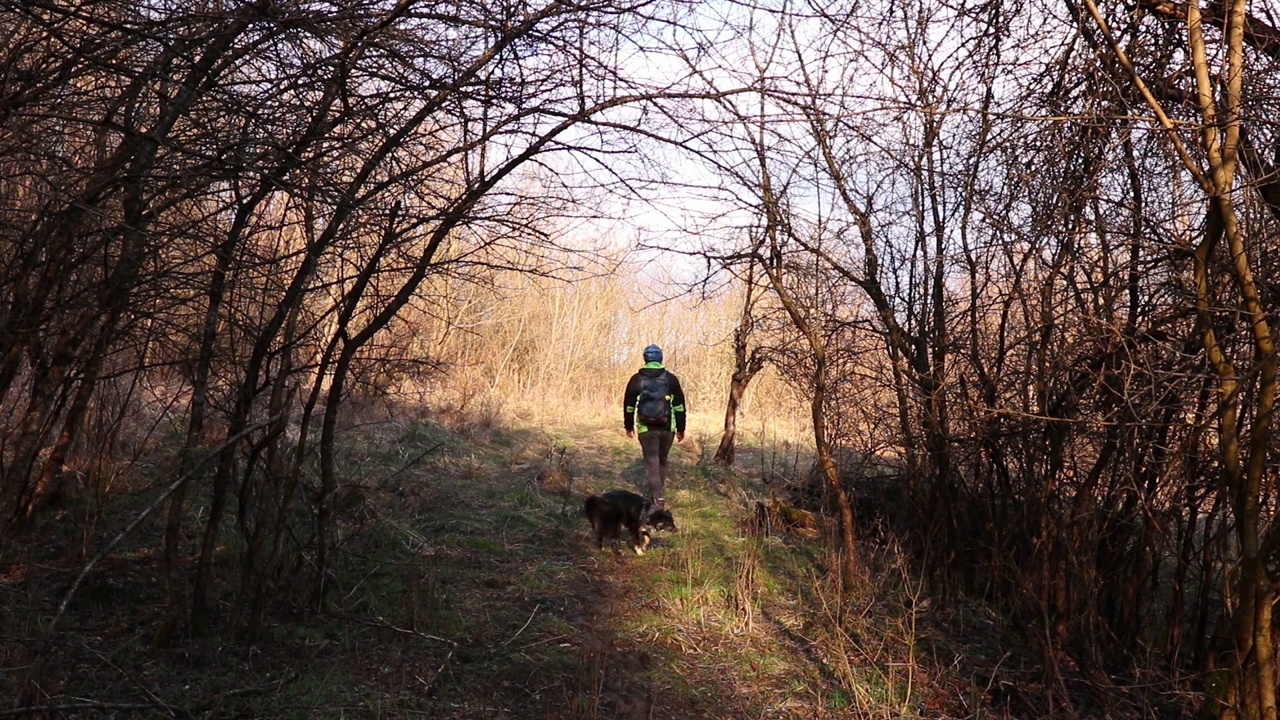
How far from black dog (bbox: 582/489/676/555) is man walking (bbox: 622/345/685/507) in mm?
1273

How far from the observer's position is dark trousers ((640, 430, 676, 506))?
9953mm

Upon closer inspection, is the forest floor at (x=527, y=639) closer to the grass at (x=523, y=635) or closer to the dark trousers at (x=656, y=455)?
the grass at (x=523, y=635)

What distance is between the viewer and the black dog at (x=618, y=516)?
27.9ft

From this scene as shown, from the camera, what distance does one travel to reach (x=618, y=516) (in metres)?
8.52

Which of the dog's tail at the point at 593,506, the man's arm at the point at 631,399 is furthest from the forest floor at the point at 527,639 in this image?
the man's arm at the point at 631,399

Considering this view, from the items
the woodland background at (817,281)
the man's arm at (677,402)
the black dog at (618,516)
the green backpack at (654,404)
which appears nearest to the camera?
the woodland background at (817,281)

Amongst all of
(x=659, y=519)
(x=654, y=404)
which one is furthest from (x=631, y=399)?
(x=659, y=519)

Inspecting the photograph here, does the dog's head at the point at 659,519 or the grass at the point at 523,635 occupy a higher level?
the dog's head at the point at 659,519

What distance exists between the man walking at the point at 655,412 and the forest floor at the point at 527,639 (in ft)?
2.60

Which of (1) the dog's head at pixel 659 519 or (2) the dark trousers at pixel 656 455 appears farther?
(2) the dark trousers at pixel 656 455

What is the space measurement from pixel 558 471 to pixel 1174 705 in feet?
21.9

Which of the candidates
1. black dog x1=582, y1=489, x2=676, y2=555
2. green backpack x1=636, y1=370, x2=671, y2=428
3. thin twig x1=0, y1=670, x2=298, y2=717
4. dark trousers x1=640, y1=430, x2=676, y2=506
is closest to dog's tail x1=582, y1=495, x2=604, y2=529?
black dog x1=582, y1=489, x2=676, y2=555

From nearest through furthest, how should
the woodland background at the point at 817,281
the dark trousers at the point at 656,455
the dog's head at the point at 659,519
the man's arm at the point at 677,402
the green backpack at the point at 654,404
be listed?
the woodland background at the point at 817,281 → the dog's head at the point at 659,519 → the green backpack at the point at 654,404 → the dark trousers at the point at 656,455 → the man's arm at the point at 677,402

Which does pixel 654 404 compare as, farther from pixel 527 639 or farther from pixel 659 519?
pixel 527 639
